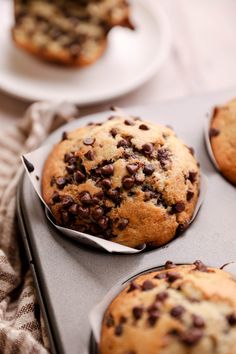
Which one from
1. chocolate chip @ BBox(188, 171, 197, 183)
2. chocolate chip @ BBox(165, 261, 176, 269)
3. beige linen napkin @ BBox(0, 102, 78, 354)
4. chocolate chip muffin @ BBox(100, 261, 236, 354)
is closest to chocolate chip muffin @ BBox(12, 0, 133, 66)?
beige linen napkin @ BBox(0, 102, 78, 354)

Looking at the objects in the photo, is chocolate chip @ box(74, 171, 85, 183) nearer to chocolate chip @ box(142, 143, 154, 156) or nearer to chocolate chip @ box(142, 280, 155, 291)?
chocolate chip @ box(142, 143, 154, 156)

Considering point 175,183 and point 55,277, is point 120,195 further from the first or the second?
point 55,277

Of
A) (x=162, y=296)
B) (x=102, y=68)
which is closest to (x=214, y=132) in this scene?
(x=162, y=296)

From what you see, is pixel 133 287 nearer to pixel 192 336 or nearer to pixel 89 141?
pixel 192 336

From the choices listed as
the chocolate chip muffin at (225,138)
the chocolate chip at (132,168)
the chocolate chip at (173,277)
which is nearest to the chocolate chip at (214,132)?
the chocolate chip muffin at (225,138)

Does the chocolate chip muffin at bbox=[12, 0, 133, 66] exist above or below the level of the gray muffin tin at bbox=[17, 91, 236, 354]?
above

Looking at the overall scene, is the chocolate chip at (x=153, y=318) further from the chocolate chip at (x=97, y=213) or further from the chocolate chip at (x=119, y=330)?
the chocolate chip at (x=97, y=213)

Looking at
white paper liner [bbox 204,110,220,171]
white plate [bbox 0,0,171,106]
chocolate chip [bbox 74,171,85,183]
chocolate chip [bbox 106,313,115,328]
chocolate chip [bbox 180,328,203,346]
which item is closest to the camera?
chocolate chip [bbox 180,328,203,346]
